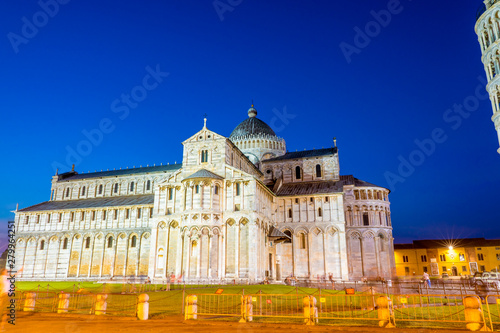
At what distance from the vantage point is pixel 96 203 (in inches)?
2100

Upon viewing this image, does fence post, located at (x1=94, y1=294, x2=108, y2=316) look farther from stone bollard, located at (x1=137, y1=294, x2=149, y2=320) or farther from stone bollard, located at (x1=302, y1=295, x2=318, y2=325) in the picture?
stone bollard, located at (x1=302, y1=295, x2=318, y2=325)

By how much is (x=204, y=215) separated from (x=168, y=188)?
634 cm

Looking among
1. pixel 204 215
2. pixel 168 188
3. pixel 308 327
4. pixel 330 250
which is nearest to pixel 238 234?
pixel 204 215

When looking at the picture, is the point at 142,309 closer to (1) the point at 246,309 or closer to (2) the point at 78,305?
(1) the point at 246,309

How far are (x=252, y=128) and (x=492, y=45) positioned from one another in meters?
38.7

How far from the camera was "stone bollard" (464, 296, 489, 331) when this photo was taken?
38.3ft

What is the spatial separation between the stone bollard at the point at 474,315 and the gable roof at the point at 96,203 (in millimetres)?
42171

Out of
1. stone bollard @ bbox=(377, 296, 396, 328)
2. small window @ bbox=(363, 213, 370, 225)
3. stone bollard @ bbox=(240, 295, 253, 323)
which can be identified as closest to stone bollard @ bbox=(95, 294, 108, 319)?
stone bollard @ bbox=(240, 295, 253, 323)

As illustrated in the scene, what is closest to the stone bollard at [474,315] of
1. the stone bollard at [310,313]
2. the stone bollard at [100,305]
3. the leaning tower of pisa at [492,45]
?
the stone bollard at [310,313]

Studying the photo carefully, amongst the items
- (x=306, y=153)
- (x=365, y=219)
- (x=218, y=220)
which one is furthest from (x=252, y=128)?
(x=218, y=220)

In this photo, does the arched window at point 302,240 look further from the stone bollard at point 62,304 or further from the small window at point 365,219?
the stone bollard at point 62,304

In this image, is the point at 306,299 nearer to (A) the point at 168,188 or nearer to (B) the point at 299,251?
(A) the point at 168,188

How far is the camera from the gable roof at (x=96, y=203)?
50750 millimetres

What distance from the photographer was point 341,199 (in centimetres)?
4581
